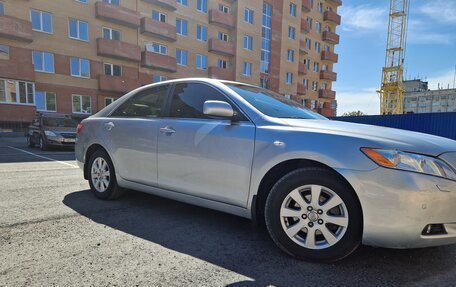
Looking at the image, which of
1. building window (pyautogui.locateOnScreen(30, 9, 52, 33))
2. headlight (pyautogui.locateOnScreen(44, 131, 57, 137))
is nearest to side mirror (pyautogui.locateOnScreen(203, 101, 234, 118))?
headlight (pyautogui.locateOnScreen(44, 131, 57, 137))

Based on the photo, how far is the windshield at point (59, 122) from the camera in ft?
38.7

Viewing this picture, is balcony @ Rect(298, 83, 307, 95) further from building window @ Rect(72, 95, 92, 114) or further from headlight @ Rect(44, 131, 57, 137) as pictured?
headlight @ Rect(44, 131, 57, 137)

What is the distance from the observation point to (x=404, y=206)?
6.72ft

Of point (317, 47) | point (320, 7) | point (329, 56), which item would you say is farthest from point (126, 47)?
point (320, 7)

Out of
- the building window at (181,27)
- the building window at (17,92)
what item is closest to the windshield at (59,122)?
the building window at (17,92)

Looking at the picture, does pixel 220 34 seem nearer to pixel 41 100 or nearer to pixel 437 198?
pixel 41 100

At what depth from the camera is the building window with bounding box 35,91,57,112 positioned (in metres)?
21.1

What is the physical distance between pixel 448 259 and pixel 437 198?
86 cm

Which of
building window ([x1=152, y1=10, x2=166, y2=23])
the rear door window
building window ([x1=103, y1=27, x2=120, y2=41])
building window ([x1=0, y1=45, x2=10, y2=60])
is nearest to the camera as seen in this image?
the rear door window

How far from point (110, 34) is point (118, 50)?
1796mm

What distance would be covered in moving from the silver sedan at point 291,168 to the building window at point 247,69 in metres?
30.3

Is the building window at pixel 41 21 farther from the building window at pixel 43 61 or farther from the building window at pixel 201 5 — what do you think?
the building window at pixel 201 5

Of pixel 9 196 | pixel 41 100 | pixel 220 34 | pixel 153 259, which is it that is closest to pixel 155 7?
pixel 220 34

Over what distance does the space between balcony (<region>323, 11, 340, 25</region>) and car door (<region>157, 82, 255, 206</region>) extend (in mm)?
50060
